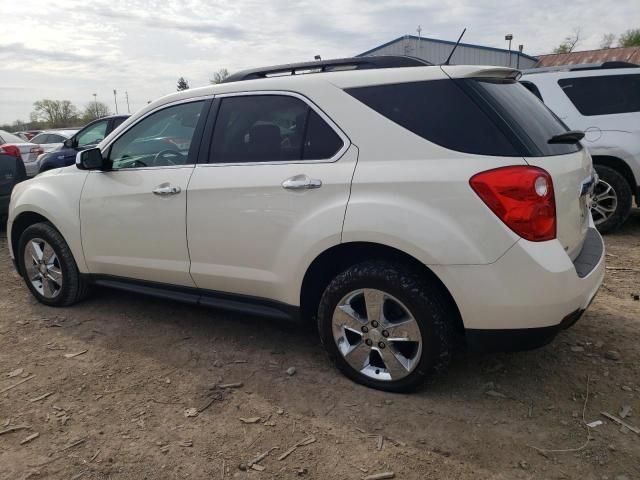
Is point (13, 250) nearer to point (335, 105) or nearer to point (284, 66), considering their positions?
point (284, 66)

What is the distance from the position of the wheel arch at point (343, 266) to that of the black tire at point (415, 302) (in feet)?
0.12

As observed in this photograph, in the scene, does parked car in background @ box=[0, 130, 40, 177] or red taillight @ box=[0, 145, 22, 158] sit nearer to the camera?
red taillight @ box=[0, 145, 22, 158]

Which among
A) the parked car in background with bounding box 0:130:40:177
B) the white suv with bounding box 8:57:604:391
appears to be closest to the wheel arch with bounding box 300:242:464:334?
the white suv with bounding box 8:57:604:391

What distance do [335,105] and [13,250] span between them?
341 cm

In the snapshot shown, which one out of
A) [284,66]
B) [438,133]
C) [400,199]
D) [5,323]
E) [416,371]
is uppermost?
[284,66]

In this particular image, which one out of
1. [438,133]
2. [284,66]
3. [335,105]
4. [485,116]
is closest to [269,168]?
[335,105]

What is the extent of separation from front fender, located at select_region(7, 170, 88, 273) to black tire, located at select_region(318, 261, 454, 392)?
7.60 feet

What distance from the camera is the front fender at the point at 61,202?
4.13 m

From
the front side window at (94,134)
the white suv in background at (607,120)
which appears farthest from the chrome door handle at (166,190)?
the front side window at (94,134)

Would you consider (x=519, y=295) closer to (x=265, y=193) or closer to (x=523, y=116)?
(x=523, y=116)

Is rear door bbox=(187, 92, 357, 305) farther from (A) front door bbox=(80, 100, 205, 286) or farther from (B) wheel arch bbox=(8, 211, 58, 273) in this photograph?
→ (B) wheel arch bbox=(8, 211, 58, 273)

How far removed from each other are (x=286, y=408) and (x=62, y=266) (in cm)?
250

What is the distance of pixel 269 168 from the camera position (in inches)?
124

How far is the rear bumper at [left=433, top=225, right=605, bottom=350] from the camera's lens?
2461 mm
